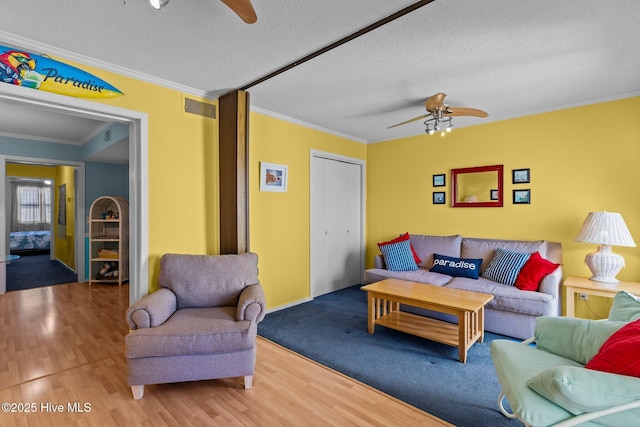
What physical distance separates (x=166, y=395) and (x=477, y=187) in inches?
161

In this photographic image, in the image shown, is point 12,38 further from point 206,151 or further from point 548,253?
point 548,253

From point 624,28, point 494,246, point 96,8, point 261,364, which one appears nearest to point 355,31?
point 96,8

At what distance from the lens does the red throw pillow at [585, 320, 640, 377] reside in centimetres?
121

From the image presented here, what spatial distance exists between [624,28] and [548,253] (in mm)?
2286

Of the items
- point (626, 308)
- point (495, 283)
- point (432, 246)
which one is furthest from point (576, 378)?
point (432, 246)

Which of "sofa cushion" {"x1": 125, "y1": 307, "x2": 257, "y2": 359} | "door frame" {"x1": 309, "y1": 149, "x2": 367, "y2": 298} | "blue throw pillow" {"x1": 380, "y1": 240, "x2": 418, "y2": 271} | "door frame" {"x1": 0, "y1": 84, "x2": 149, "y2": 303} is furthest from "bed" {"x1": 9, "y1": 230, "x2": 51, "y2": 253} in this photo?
"blue throw pillow" {"x1": 380, "y1": 240, "x2": 418, "y2": 271}

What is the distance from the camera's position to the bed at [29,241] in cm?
828

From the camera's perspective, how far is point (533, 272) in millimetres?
3113

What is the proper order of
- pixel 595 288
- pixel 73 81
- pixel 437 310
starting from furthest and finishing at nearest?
pixel 595 288 < pixel 437 310 < pixel 73 81

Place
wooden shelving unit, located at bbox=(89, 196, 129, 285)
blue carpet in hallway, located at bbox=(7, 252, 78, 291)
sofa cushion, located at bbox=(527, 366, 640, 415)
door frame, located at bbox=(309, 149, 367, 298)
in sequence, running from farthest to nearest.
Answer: wooden shelving unit, located at bbox=(89, 196, 129, 285)
blue carpet in hallway, located at bbox=(7, 252, 78, 291)
door frame, located at bbox=(309, 149, 367, 298)
sofa cushion, located at bbox=(527, 366, 640, 415)

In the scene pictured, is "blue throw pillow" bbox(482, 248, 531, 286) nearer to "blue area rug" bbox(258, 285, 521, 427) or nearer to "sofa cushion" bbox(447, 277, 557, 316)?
"sofa cushion" bbox(447, 277, 557, 316)

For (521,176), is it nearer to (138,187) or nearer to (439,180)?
(439,180)

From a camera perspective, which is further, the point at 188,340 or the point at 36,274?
the point at 36,274

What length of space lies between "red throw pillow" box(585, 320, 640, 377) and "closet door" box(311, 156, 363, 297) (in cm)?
326
